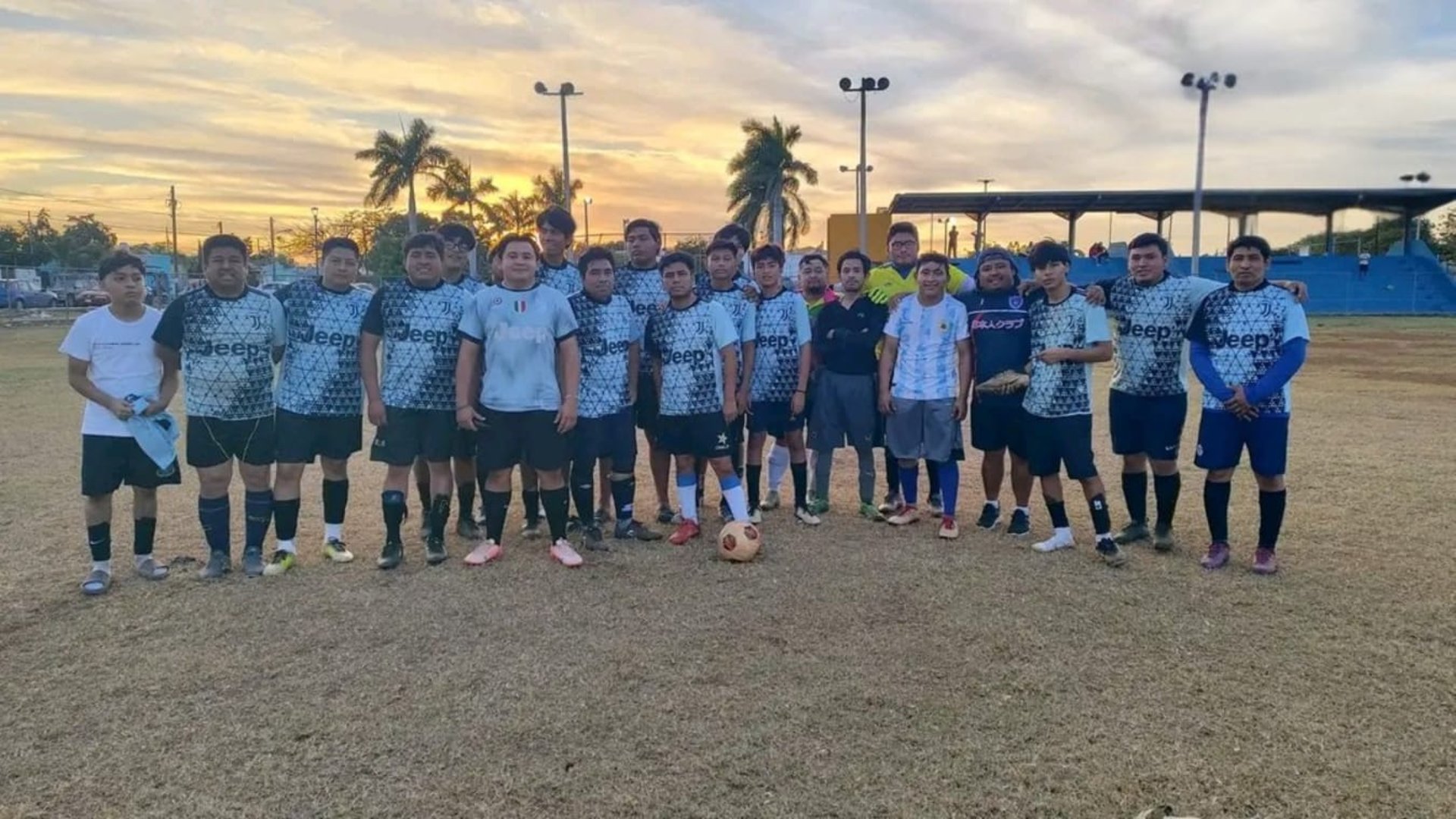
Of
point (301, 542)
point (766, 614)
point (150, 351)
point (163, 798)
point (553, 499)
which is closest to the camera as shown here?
point (163, 798)

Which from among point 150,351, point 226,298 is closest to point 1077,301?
point 226,298

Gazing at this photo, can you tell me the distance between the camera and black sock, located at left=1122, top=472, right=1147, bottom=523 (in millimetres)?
5965

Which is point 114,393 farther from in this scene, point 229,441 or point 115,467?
point 229,441

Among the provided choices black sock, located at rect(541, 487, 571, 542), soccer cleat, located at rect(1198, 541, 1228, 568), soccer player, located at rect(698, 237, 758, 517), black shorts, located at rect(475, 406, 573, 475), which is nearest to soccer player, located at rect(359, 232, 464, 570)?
black shorts, located at rect(475, 406, 573, 475)

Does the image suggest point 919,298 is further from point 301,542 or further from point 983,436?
point 301,542

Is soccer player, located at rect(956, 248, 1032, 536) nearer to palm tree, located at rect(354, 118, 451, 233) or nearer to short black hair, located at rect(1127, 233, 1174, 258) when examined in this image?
short black hair, located at rect(1127, 233, 1174, 258)

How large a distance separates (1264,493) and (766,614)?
308 centimetres

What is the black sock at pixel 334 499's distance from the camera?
5629 millimetres

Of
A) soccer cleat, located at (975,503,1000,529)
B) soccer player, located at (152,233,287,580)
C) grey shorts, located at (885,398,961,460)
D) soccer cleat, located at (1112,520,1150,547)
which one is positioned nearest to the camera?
soccer player, located at (152,233,287,580)

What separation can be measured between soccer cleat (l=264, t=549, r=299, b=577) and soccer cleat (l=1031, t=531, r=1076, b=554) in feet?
15.1

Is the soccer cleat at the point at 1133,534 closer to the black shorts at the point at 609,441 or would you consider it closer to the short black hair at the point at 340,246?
the black shorts at the point at 609,441

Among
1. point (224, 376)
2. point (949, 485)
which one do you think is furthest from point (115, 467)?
point (949, 485)

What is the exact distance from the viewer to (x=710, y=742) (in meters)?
3.32

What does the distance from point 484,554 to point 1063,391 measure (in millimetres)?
3720
